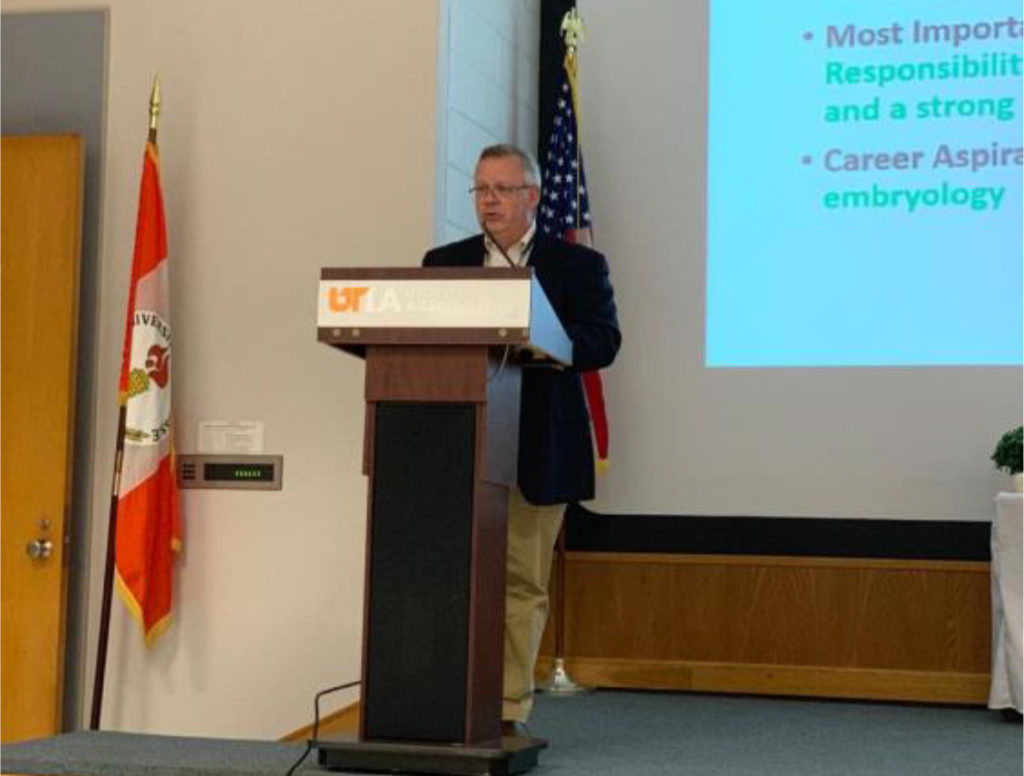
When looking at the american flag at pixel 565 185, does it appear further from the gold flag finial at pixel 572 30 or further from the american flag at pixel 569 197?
the gold flag finial at pixel 572 30

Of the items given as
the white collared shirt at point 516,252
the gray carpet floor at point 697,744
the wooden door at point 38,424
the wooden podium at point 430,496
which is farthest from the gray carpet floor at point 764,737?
the wooden door at point 38,424

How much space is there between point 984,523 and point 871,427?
515mm

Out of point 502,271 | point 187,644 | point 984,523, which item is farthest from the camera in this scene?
point 984,523

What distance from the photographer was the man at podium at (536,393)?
13.0 ft

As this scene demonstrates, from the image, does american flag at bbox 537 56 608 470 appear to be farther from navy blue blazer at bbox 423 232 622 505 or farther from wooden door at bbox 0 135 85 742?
navy blue blazer at bbox 423 232 622 505

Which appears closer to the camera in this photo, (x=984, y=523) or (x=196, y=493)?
(x=196, y=493)

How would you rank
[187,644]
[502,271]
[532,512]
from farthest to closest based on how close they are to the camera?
[187,644], [532,512], [502,271]

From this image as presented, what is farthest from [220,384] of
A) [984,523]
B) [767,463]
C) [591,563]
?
[984,523]

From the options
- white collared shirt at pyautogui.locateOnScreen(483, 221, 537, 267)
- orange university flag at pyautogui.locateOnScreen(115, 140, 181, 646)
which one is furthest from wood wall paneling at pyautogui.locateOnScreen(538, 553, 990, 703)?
white collared shirt at pyautogui.locateOnScreen(483, 221, 537, 267)

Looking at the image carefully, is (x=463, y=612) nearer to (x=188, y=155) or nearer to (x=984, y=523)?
(x=188, y=155)

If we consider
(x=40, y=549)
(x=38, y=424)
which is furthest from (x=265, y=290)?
(x=40, y=549)

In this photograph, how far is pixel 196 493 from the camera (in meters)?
5.34

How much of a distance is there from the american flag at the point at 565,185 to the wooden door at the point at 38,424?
1656 mm

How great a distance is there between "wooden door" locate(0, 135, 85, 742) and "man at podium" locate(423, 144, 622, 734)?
69.4 inches
